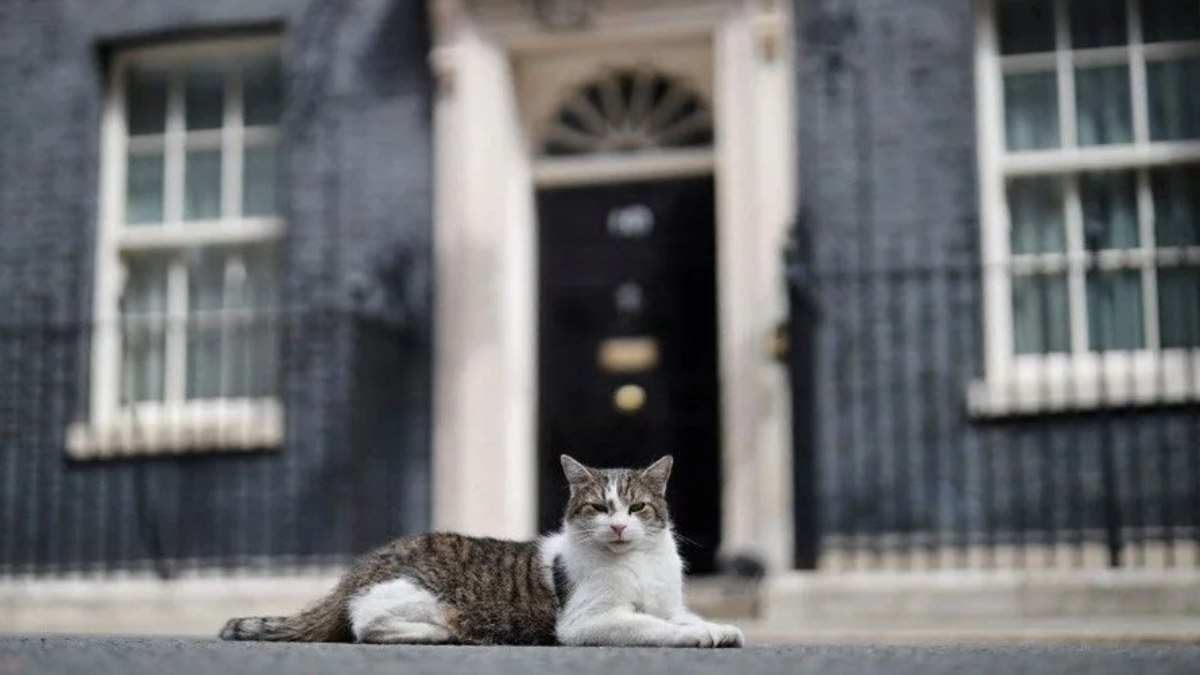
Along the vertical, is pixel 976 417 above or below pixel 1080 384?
below

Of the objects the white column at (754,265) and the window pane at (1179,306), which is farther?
the white column at (754,265)

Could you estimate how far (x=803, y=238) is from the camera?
11719mm

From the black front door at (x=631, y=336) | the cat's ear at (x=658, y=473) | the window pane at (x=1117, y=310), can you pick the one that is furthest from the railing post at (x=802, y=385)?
the cat's ear at (x=658, y=473)

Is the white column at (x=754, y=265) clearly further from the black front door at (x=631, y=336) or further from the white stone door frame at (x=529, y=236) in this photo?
the black front door at (x=631, y=336)

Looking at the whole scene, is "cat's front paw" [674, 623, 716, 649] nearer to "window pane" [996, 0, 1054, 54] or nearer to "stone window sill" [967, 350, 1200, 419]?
"stone window sill" [967, 350, 1200, 419]

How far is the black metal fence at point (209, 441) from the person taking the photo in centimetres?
1226

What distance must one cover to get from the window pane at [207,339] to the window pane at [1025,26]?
4740 mm

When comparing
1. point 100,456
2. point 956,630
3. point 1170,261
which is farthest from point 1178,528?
point 100,456

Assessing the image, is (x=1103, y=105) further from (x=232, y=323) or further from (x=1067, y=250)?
(x=232, y=323)

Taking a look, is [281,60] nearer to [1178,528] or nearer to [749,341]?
[749,341]

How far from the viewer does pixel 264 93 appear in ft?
43.1

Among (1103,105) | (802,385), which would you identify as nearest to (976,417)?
(802,385)

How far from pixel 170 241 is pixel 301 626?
6571 millimetres

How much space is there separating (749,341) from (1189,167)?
8.22 feet
